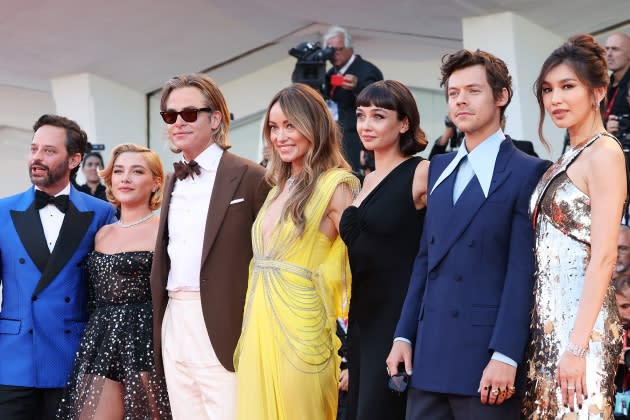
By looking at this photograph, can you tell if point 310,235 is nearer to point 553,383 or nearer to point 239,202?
point 239,202

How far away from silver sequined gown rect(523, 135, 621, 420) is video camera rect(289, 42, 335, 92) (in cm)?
494

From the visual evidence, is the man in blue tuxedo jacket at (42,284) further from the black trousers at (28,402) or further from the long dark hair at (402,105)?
the long dark hair at (402,105)

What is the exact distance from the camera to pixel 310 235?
4078 mm

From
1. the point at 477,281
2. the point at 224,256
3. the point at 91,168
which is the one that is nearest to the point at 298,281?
the point at 224,256

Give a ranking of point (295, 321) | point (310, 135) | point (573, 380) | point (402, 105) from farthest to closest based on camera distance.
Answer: point (310, 135)
point (402, 105)
point (295, 321)
point (573, 380)

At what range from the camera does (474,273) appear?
3.30m

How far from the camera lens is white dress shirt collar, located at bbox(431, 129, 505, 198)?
341 centimetres

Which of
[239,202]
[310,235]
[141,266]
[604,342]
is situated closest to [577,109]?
[604,342]

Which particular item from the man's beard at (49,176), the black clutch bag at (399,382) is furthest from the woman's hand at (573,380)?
the man's beard at (49,176)

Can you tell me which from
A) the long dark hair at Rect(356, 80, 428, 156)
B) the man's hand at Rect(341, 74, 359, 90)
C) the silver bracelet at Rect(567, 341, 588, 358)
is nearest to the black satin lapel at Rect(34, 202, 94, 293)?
the long dark hair at Rect(356, 80, 428, 156)

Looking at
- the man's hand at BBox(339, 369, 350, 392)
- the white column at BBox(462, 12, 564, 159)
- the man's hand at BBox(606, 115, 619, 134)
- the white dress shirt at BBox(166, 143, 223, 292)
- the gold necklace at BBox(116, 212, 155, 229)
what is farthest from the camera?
the white column at BBox(462, 12, 564, 159)

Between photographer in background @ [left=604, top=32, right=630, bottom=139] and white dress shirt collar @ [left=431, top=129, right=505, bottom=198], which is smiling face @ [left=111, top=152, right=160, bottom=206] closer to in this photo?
white dress shirt collar @ [left=431, top=129, right=505, bottom=198]

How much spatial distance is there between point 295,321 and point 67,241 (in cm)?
168

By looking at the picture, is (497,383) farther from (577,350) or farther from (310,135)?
(310,135)
